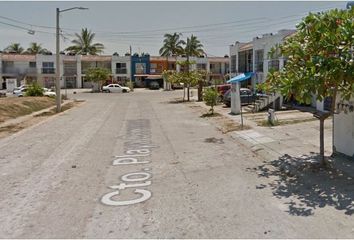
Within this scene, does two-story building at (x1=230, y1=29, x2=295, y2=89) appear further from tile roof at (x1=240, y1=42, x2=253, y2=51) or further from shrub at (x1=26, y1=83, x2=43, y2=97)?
shrub at (x1=26, y1=83, x2=43, y2=97)

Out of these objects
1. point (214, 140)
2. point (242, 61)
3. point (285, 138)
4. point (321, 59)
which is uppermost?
point (242, 61)

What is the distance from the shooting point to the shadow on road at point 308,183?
5.78m

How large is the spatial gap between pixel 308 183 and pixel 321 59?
2.44m

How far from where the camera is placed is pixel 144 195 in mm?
6371

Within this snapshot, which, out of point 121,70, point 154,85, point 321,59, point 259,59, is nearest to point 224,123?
point 321,59

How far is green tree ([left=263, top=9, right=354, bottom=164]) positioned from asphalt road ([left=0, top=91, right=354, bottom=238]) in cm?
214

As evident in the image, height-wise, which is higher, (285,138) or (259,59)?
(259,59)

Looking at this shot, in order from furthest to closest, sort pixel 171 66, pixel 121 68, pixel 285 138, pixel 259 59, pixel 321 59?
pixel 171 66 < pixel 121 68 < pixel 259 59 < pixel 285 138 < pixel 321 59

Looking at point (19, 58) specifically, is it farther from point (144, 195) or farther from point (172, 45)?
point (144, 195)

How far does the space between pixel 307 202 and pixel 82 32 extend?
6698cm

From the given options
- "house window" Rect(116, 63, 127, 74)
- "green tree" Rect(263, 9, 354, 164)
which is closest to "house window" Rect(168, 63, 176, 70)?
"house window" Rect(116, 63, 127, 74)

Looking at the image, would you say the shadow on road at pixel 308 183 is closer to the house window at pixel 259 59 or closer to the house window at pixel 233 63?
the house window at pixel 259 59

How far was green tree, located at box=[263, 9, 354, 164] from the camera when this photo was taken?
21.9ft

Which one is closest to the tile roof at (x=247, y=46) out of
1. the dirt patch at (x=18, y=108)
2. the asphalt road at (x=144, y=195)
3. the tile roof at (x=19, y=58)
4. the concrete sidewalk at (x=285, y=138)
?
the dirt patch at (x=18, y=108)
